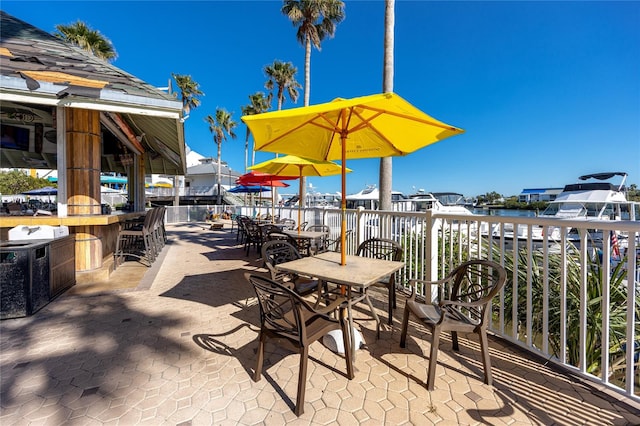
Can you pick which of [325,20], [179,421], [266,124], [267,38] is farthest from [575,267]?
[267,38]

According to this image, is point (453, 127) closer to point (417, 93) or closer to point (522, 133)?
point (417, 93)

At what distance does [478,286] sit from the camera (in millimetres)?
2623

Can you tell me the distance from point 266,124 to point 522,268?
3.40 metres

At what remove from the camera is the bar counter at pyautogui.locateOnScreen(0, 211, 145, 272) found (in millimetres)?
3756

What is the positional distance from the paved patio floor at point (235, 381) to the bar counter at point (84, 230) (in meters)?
1.23

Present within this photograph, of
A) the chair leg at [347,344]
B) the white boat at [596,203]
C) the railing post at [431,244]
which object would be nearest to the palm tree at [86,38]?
the railing post at [431,244]

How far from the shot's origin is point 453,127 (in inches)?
101

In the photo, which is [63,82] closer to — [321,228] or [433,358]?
[321,228]

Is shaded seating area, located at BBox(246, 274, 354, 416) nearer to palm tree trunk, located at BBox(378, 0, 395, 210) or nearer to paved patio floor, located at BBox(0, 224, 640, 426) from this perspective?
paved patio floor, located at BBox(0, 224, 640, 426)

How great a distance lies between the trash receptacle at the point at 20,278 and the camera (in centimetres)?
296

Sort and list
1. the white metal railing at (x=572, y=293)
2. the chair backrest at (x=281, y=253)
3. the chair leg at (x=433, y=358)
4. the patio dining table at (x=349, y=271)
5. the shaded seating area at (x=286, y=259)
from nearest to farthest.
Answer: the white metal railing at (x=572, y=293), the chair leg at (x=433, y=358), the patio dining table at (x=349, y=271), the shaded seating area at (x=286, y=259), the chair backrest at (x=281, y=253)

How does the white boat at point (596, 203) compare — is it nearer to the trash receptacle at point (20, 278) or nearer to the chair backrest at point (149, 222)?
the chair backrest at point (149, 222)

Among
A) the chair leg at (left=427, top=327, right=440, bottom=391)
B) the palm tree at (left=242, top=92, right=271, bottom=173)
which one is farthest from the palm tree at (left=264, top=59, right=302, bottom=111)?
the chair leg at (left=427, top=327, right=440, bottom=391)

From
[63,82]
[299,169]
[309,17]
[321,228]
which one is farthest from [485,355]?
[309,17]
